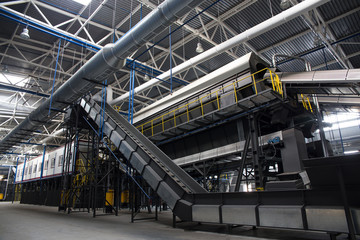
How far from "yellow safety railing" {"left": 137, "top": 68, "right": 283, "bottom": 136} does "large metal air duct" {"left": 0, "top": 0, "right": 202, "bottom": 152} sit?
4.20 metres

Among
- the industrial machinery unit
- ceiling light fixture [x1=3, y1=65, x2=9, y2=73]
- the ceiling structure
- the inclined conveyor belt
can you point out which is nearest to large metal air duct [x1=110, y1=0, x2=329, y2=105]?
the ceiling structure

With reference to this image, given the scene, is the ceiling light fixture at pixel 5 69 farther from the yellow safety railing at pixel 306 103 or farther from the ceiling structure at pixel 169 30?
the yellow safety railing at pixel 306 103

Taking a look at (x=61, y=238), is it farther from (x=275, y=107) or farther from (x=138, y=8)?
(x=138, y=8)

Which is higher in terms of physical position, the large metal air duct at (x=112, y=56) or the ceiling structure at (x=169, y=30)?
the ceiling structure at (x=169, y=30)

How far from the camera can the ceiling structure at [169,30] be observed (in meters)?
13.3

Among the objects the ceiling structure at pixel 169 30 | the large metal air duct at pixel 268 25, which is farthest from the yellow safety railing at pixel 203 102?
the ceiling structure at pixel 169 30

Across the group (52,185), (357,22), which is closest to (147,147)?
(357,22)

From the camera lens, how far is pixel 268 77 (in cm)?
951

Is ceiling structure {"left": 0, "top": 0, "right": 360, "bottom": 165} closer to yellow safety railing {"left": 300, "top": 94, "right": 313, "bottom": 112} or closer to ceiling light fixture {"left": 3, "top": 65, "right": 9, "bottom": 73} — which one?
ceiling light fixture {"left": 3, "top": 65, "right": 9, "bottom": 73}

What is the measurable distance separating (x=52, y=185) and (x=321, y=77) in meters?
24.9

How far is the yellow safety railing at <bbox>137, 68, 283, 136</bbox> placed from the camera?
9323 millimetres

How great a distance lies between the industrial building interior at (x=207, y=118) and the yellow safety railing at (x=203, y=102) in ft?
0.23

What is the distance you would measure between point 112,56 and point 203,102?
197 inches

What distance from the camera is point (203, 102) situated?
39.1 ft
